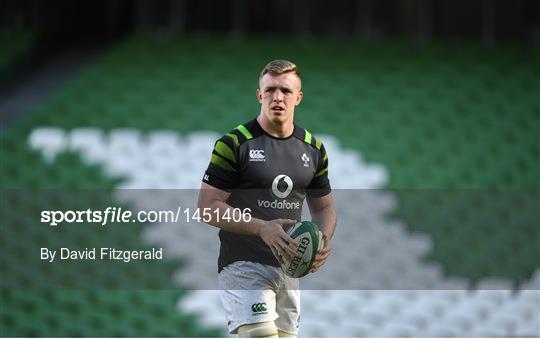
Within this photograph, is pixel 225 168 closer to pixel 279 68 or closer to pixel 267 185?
pixel 267 185

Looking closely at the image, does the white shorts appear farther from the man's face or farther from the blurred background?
the blurred background

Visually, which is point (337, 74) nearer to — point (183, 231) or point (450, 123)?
point (450, 123)

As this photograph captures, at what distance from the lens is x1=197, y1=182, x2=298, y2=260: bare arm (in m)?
2.60

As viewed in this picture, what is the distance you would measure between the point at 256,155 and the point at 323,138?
6.09 meters

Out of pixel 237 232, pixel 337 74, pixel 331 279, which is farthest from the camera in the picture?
pixel 337 74

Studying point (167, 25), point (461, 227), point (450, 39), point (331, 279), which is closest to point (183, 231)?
point (331, 279)

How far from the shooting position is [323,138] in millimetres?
8695

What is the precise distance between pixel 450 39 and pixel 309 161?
8586mm

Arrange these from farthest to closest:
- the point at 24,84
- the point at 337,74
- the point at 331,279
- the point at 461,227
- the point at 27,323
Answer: the point at 24,84 < the point at 337,74 < the point at 461,227 < the point at 331,279 < the point at 27,323

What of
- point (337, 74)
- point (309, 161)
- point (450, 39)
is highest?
A: point (450, 39)

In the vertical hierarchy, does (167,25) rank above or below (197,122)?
above

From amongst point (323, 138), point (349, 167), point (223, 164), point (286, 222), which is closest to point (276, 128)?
point (223, 164)

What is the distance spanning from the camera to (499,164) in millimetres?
8812

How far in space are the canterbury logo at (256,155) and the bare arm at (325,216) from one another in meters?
0.28
